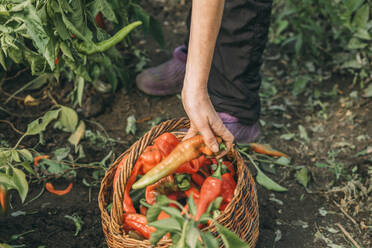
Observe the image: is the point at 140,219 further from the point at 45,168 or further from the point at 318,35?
the point at 318,35

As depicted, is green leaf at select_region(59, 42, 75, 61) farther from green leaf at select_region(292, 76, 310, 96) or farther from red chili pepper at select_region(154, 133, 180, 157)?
green leaf at select_region(292, 76, 310, 96)

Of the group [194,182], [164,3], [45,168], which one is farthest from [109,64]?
[164,3]

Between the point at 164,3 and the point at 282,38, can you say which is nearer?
the point at 282,38

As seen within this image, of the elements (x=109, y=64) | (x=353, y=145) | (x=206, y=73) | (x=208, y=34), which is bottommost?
(x=353, y=145)

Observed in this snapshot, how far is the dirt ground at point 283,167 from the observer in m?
1.84

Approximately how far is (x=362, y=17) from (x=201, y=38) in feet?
4.79

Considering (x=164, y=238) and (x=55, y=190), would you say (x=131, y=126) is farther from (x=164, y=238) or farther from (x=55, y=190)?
(x=164, y=238)

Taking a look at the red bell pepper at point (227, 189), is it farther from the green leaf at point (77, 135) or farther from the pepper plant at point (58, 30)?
the green leaf at point (77, 135)

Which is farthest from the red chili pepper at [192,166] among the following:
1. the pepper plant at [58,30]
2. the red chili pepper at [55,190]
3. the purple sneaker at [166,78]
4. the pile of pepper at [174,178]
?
the purple sneaker at [166,78]

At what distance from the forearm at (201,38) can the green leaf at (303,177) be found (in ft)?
3.15

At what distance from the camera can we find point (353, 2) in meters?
2.26

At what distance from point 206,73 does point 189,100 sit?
116 mm

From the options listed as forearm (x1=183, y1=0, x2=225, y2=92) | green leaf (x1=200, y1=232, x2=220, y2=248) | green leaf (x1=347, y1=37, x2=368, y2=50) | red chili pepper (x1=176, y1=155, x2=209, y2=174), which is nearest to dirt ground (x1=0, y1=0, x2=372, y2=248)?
green leaf (x1=347, y1=37, x2=368, y2=50)

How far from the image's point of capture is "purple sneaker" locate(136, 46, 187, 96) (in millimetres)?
2492
